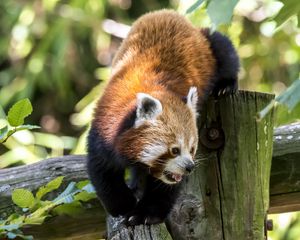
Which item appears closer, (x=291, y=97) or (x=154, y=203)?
(x=291, y=97)

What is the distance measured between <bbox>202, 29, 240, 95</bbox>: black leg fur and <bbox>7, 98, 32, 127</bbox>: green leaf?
1.08 meters

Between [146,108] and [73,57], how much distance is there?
4302 mm

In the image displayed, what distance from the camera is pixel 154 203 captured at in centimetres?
214

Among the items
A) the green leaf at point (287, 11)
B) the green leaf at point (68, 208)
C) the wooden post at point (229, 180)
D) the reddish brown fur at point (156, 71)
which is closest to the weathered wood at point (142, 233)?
the wooden post at point (229, 180)

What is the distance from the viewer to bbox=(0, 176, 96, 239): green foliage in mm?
1717

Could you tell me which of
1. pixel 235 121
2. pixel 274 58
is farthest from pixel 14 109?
pixel 274 58

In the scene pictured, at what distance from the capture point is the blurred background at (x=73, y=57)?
15.2 ft

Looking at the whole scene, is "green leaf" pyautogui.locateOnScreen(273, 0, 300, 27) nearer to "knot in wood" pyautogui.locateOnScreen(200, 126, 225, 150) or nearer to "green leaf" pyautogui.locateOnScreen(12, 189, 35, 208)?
"green leaf" pyautogui.locateOnScreen(12, 189, 35, 208)

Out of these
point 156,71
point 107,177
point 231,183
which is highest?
point 156,71

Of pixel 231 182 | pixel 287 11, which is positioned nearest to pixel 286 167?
pixel 231 182

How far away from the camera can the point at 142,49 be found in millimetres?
2361

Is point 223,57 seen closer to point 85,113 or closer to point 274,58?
point 85,113

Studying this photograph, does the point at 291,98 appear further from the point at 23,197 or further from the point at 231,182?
the point at 231,182

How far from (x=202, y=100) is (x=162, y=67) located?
0.18 m
